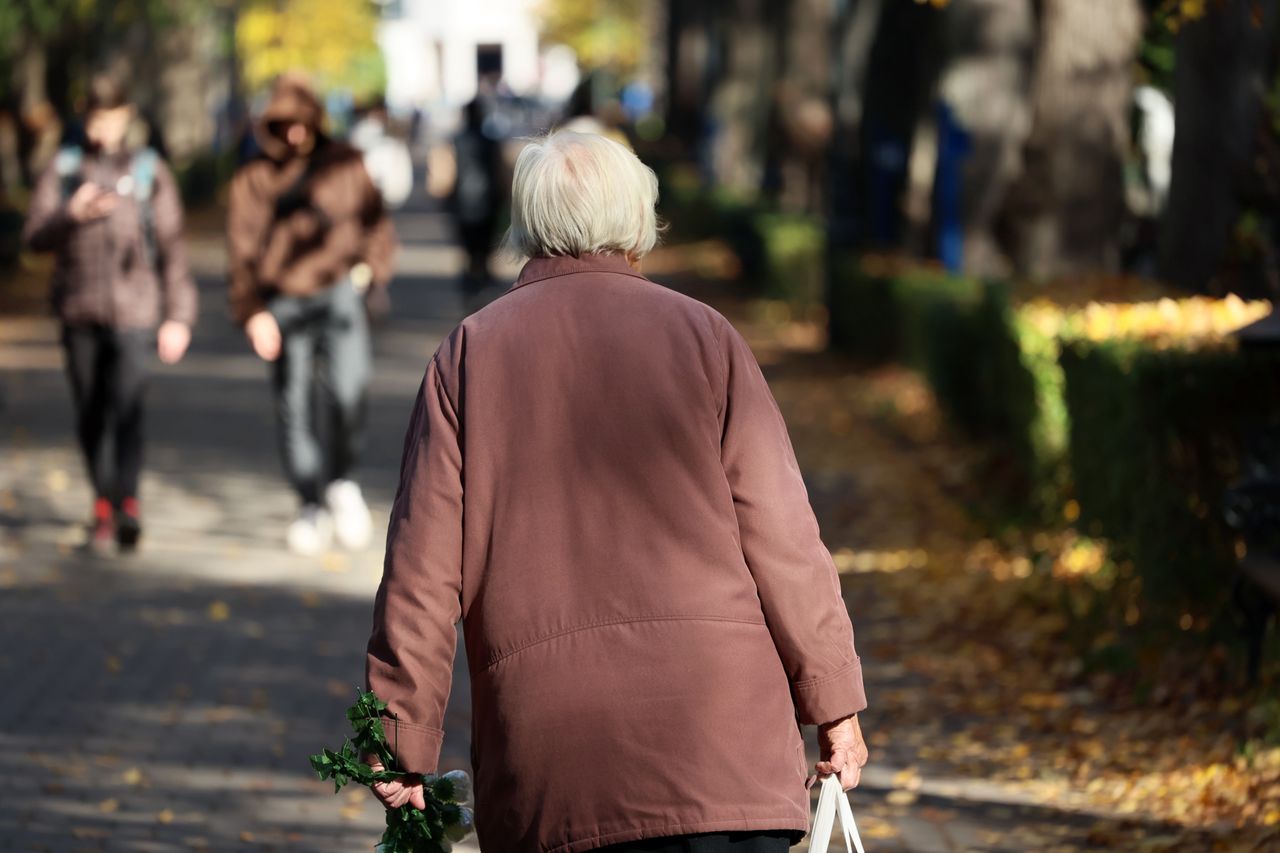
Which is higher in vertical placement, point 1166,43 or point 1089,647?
point 1166,43

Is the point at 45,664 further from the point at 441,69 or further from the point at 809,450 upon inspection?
the point at 441,69

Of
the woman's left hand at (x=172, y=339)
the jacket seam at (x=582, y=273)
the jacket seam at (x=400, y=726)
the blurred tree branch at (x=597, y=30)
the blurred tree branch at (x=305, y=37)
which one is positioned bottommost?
the blurred tree branch at (x=597, y=30)

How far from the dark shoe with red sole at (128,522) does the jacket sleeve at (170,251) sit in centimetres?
89

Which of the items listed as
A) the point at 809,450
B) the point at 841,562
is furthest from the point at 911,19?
the point at 841,562

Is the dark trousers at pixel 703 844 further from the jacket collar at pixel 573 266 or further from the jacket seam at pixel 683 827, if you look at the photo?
the jacket collar at pixel 573 266

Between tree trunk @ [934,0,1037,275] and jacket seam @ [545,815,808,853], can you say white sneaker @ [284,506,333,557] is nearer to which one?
tree trunk @ [934,0,1037,275]

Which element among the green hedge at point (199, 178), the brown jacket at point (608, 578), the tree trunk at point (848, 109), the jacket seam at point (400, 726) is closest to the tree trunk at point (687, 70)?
the green hedge at point (199, 178)

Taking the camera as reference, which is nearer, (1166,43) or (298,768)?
(298,768)

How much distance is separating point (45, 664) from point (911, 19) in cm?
1220

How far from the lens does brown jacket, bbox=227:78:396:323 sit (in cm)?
948

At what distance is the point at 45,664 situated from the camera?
777 cm

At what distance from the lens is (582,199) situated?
3410 mm

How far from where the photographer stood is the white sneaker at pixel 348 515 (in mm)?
9930

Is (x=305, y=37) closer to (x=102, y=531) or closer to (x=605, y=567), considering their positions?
(x=102, y=531)
